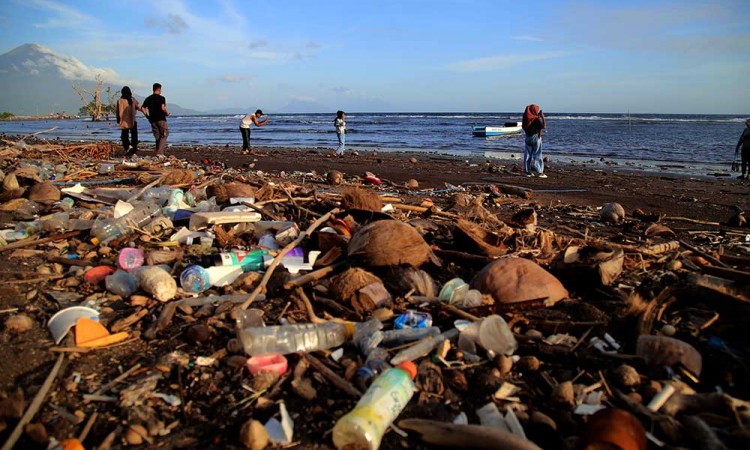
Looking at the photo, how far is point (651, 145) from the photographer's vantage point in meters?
19.7

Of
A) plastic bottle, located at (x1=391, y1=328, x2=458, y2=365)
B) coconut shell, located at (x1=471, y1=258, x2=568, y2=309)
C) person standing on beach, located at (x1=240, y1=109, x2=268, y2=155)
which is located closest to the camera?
plastic bottle, located at (x1=391, y1=328, x2=458, y2=365)

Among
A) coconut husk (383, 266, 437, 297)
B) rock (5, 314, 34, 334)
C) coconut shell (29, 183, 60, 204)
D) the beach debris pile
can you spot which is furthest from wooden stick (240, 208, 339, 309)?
coconut shell (29, 183, 60, 204)

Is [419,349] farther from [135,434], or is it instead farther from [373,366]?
[135,434]

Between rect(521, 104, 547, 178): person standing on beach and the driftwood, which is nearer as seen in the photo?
the driftwood

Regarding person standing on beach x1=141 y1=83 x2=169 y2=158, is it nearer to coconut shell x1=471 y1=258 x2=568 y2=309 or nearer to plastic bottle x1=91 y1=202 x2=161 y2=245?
plastic bottle x1=91 y1=202 x2=161 y2=245

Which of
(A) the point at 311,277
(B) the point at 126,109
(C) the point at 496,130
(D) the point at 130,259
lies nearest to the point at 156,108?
(B) the point at 126,109

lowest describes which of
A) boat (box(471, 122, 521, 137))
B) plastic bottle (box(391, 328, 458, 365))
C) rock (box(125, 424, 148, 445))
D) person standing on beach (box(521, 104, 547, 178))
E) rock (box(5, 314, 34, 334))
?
rock (box(125, 424, 148, 445))

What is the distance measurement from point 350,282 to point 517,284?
1037 mm

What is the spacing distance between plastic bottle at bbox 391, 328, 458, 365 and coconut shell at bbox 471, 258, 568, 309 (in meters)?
0.52

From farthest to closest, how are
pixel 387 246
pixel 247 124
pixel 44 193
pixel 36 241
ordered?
1. pixel 247 124
2. pixel 44 193
3. pixel 36 241
4. pixel 387 246

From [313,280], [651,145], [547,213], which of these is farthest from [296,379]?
[651,145]

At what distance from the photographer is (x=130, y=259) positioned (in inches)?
122

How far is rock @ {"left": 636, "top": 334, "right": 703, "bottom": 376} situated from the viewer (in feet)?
6.26

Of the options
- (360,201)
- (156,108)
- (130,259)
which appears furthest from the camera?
(156,108)
